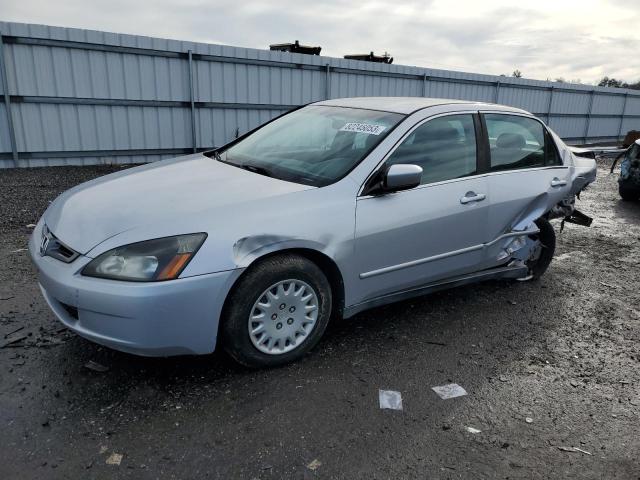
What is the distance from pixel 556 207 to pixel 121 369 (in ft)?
12.8

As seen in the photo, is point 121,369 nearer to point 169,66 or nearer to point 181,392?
point 181,392

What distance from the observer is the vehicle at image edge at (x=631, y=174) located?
8773 mm

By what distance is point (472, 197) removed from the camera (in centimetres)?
377

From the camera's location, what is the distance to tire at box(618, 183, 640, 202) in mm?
8953

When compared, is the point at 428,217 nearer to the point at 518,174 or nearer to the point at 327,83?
the point at 518,174

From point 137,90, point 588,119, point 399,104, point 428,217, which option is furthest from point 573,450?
point 588,119

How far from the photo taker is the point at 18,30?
930 centimetres

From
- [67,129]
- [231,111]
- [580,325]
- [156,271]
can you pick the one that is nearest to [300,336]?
[156,271]

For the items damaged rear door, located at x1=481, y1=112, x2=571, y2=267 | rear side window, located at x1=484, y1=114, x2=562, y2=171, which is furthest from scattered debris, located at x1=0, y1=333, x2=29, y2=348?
rear side window, located at x1=484, y1=114, x2=562, y2=171

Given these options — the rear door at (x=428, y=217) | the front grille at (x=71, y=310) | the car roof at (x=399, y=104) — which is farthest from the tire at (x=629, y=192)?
the front grille at (x=71, y=310)

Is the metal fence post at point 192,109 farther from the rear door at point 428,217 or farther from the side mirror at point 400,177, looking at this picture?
the side mirror at point 400,177

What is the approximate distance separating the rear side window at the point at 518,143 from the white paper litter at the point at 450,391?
1790mm

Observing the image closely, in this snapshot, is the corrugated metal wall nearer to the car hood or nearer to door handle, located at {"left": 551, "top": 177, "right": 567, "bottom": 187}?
the car hood

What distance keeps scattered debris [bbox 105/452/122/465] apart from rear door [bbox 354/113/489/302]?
165 centimetres
